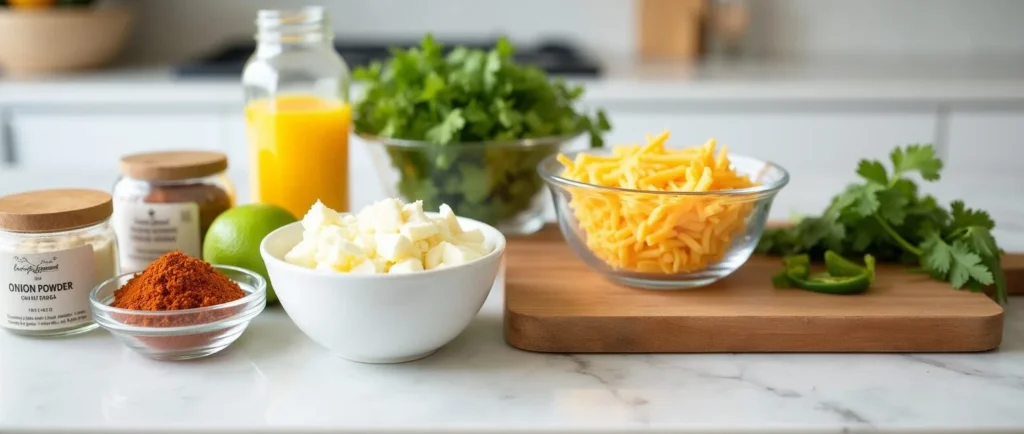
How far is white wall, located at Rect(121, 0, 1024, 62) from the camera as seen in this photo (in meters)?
3.13

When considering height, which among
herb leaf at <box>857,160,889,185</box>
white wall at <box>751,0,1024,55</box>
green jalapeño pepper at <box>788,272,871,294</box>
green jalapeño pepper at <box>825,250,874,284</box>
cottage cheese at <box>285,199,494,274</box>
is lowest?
green jalapeño pepper at <box>788,272,871,294</box>

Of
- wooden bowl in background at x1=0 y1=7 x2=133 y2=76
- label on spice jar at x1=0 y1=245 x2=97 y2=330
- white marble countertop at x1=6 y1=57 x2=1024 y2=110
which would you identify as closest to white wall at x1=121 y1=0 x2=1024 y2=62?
wooden bowl in background at x1=0 y1=7 x2=133 y2=76

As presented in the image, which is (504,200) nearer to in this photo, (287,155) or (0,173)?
(287,155)

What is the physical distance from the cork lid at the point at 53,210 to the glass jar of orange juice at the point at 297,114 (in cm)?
29

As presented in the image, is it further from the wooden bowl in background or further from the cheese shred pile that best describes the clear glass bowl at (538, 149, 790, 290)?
the wooden bowl in background

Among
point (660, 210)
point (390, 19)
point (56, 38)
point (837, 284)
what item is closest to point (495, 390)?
point (660, 210)

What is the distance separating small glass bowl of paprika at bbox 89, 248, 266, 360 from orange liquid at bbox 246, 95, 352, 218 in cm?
34

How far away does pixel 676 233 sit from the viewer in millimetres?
1006

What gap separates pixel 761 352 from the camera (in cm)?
96

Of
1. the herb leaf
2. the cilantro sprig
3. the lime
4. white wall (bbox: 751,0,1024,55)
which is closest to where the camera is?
the lime

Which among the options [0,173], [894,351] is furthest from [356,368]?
[0,173]

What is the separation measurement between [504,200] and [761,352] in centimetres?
48

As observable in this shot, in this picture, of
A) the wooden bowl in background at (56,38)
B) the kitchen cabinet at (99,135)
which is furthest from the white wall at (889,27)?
the wooden bowl in background at (56,38)

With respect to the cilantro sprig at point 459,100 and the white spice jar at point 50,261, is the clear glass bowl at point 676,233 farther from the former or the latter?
the white spice jar at point 50,261
